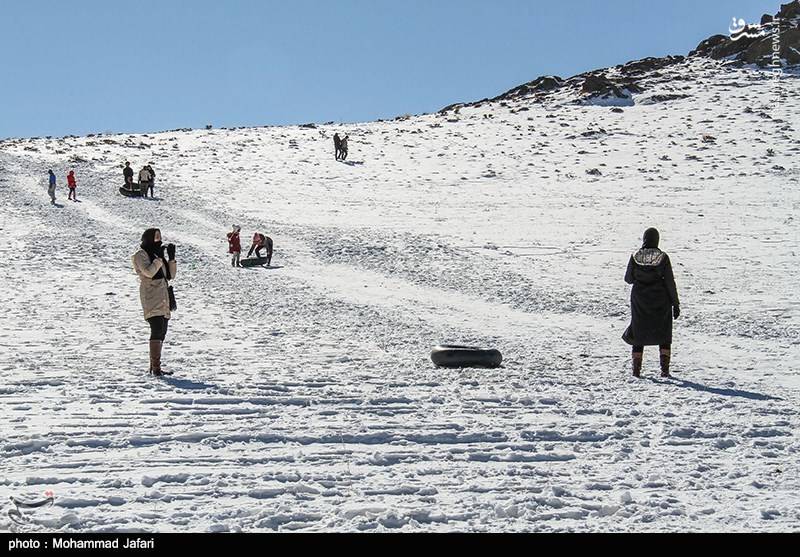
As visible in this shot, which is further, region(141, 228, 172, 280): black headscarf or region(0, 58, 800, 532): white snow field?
region(141, 228, 172, 280): black headscarf

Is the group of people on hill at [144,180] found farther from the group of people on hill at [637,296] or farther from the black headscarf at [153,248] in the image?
the black headscarf at [153,248]

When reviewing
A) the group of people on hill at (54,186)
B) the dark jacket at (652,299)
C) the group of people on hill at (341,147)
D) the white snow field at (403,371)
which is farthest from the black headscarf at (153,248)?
the group of people on hill at (341,147)

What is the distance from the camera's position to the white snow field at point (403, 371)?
4.54m

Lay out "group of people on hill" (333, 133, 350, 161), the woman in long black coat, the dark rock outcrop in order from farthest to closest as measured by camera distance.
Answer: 1. the dark rock outcrop
2. "group of people on hill" (333, 133, 350, 161)
3. the woman in long black coat

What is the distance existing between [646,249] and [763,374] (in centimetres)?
203

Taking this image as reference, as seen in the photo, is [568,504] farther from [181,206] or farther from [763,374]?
[181,206]

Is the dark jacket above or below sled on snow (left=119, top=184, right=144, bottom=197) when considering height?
below

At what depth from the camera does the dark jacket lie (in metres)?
8.14

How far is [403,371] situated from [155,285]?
2.91 meters

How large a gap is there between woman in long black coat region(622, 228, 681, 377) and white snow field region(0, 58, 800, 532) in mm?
463

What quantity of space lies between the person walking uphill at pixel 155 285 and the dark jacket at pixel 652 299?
204 inches

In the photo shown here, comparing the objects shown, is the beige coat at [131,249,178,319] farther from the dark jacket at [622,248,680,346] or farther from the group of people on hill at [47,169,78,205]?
the group of people on hill at [47,169,78,205]

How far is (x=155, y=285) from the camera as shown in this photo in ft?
26.1

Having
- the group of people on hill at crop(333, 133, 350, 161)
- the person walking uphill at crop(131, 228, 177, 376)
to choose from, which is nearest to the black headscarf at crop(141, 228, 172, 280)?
the person walking uphill at crop(131, 228, 177, 376)
